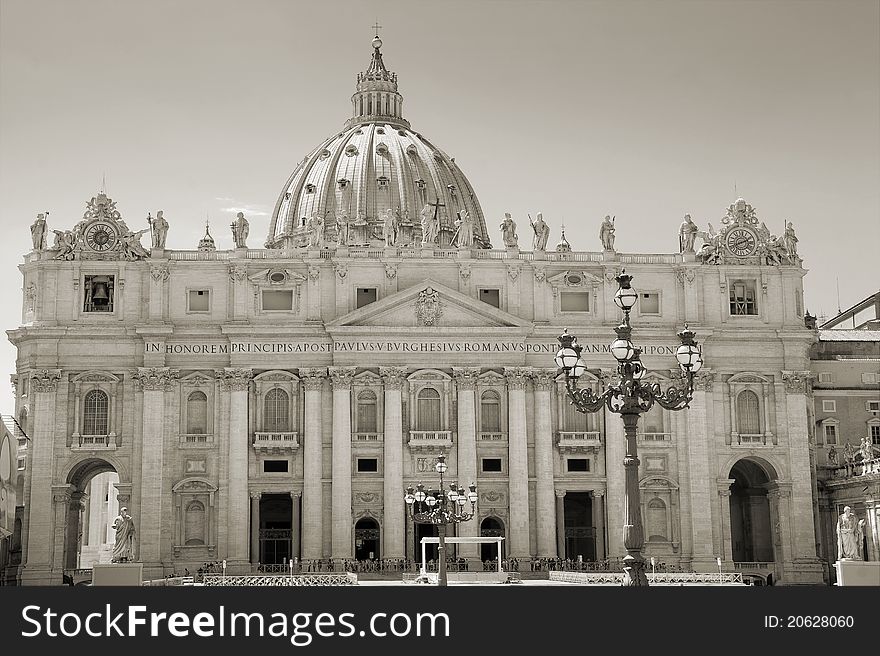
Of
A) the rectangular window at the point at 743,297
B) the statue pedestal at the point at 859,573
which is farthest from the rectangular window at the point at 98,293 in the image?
the statue pedestal at the point at 859,573

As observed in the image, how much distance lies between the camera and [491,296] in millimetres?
76250

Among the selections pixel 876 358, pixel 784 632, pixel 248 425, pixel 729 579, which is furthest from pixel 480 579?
pixel 784 632

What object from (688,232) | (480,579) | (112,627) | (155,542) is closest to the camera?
(112,627)

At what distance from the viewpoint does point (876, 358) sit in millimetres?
80000

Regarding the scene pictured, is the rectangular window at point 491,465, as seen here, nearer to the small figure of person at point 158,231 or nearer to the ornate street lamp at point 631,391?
the small figure of person at point 158,231

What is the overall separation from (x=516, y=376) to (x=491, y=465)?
5075 mm

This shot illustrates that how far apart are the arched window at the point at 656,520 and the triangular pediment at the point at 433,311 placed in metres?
12.0

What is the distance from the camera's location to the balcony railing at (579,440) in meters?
74.6

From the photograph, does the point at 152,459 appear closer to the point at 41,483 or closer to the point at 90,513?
the point at 41,483

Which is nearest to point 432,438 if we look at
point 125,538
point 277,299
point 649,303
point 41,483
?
point 277,299

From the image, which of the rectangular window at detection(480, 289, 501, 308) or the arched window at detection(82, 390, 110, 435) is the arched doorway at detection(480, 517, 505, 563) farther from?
the arched window at detection(82, 390, 110, 435)

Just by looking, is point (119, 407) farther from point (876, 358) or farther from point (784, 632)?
point (784, 632)

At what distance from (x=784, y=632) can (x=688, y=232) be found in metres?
60.9

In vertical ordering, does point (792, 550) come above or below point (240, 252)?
below
